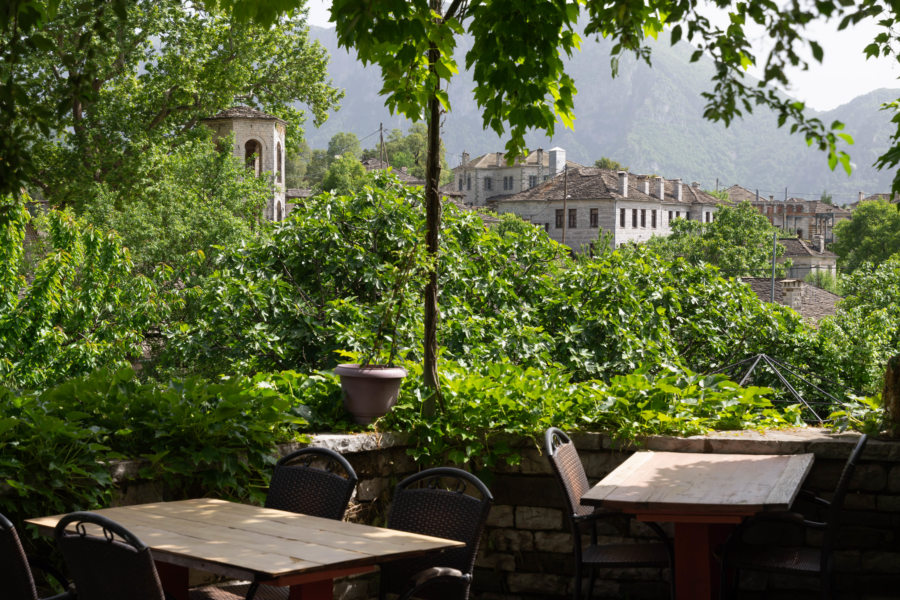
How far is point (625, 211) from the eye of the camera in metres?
76.4

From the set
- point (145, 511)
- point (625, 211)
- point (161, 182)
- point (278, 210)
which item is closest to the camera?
point (145, 511)

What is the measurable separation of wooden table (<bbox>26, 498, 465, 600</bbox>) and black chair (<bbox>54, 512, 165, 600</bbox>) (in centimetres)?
22

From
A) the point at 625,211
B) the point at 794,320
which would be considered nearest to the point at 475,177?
the point at 625,211

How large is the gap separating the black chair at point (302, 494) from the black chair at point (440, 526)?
0.78 ft

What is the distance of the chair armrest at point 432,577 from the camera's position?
10.4 feet

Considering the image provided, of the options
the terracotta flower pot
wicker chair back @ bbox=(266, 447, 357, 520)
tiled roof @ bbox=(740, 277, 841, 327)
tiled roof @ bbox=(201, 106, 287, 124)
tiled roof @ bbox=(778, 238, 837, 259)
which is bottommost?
tiled roof @ bbox=(740, 277, 841, 327)

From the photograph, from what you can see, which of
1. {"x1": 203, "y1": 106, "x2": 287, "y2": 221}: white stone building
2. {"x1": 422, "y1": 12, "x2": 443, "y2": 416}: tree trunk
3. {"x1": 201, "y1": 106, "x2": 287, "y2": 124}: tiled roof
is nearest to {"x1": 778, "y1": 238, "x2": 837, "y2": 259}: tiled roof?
{"x1": 203, "y1": 106, "x2": 287, "y2": 221}: white stone building

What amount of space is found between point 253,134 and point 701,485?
41.9m

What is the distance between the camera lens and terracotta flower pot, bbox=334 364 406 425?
4871mm

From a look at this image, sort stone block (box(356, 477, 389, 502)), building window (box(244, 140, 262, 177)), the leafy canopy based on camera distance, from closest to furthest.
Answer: stone block (box(356, 477, 389, 502)), building window (box(244, 140, 262, 177)), the leafy canopy

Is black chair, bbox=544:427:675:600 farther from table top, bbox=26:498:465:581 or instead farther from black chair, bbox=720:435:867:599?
table top, bbox=26:498:465:581

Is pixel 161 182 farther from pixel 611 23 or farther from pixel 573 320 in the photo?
pixel 611 23

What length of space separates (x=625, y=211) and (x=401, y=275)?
73.1 m

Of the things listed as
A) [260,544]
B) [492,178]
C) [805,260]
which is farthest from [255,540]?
[492,178]
